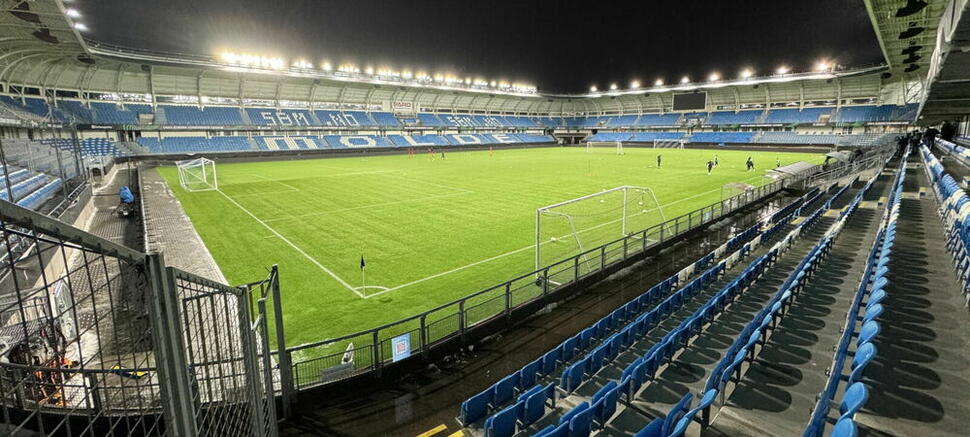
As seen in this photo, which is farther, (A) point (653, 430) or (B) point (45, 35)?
(B) point (45, 35)

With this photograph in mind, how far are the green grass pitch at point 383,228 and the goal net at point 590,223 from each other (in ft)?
2.79

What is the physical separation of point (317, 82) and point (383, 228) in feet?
192

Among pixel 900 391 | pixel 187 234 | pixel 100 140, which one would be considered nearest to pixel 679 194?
pixel 900 391

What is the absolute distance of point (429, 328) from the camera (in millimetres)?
9945

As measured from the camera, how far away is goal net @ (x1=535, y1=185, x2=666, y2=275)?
15273 millimetres

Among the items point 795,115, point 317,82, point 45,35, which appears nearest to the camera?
point 45,35

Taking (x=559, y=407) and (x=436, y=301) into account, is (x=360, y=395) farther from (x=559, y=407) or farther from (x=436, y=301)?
(x=436, y=301)

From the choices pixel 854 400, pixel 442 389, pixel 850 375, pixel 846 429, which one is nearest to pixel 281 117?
pixel 442 389

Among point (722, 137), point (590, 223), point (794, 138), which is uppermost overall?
point (722, 137)

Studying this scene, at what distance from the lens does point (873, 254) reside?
10.9 metres

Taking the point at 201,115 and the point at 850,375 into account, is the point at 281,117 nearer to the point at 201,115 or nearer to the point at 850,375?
the point at 201,115

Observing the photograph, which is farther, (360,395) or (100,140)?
(100,140)

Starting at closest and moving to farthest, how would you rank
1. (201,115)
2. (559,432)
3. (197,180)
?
(559,432)
(197,180)
(201,115)

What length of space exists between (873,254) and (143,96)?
7303 cm
